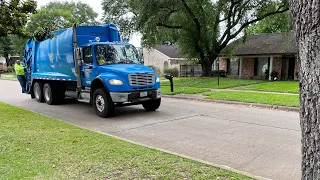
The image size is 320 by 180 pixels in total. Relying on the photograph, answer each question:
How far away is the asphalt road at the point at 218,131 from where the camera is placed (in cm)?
517

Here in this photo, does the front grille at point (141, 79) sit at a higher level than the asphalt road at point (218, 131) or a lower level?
higher

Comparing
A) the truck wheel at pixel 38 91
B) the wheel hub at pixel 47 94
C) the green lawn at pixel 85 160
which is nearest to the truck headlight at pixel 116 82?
the green lawn at pixel 85 160

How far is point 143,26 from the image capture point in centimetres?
2075

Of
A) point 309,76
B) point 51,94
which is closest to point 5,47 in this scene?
point 51,94

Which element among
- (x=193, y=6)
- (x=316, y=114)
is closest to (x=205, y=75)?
(x=193, y=6)

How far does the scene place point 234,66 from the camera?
29953 mm

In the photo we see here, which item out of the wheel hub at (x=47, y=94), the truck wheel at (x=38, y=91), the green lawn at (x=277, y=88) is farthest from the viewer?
the green lawn at (x=277, y=88)

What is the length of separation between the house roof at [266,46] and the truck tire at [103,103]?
18030mm

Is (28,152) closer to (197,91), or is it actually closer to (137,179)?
(137,179)

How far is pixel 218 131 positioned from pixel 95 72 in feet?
16.2

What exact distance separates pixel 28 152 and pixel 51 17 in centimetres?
4930

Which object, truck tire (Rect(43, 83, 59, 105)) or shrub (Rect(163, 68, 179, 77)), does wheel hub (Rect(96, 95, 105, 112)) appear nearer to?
truck tire (Rect(43, 83, 59, 105))

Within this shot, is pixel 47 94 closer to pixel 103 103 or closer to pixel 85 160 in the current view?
pixel 103 103

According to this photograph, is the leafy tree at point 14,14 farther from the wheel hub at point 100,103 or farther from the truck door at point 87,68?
the wheel hub at point 100,103
